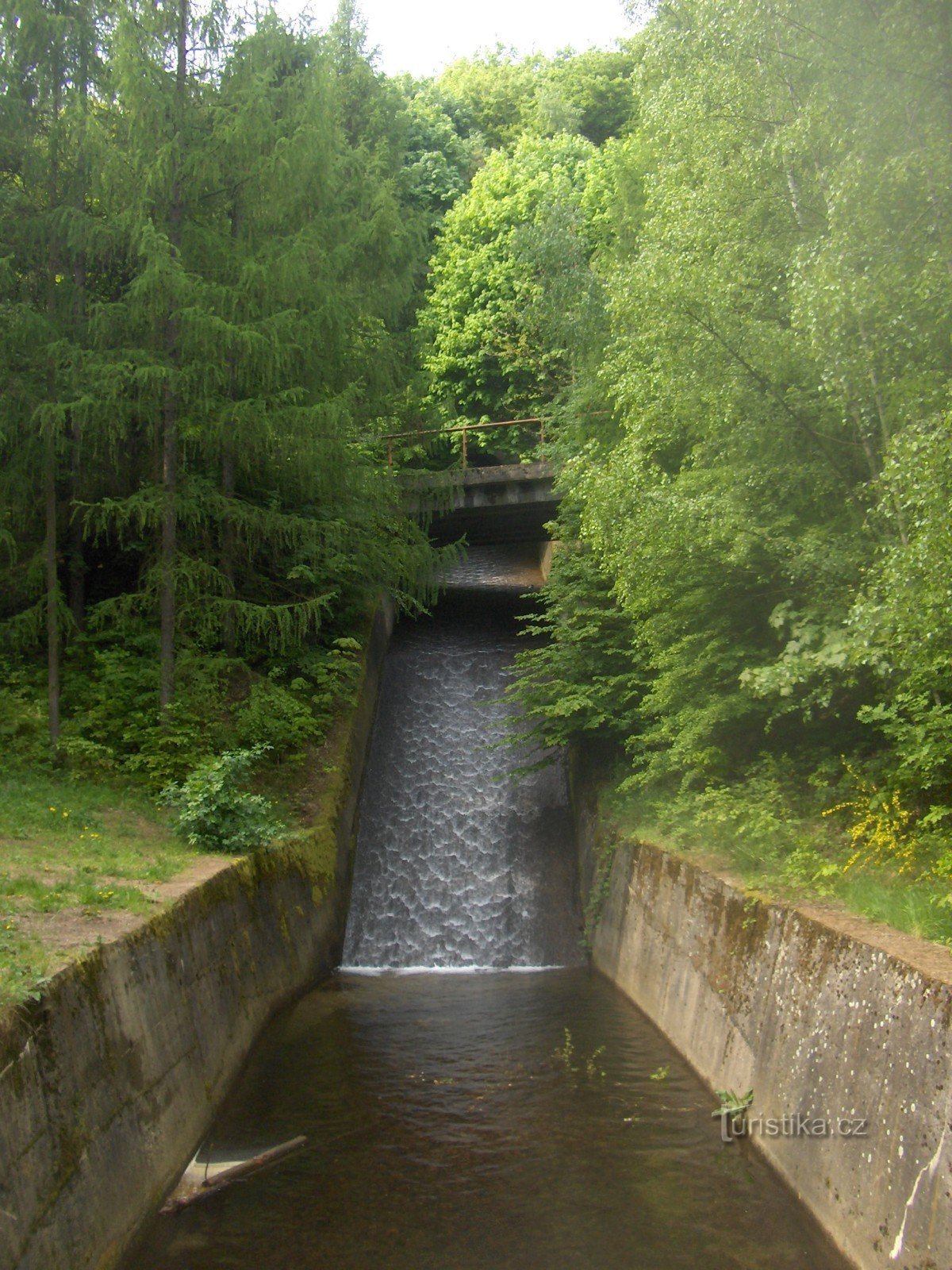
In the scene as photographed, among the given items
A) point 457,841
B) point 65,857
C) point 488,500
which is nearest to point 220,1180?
point 65,857

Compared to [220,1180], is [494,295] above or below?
above

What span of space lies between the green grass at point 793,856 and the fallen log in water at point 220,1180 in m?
4.02

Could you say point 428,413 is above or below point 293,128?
below

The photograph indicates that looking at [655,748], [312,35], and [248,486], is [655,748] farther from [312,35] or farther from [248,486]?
Result: [312,35]

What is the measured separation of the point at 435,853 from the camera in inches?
601

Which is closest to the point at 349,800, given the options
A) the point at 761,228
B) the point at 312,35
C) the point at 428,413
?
the point at 428,413

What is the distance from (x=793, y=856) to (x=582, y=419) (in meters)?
8.70

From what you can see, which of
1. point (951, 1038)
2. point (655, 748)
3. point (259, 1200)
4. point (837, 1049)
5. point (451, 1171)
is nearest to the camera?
point (951, 1038)

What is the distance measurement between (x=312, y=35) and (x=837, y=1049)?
1535cm

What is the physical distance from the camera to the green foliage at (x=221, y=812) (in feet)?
36.2

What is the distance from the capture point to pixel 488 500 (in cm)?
2188

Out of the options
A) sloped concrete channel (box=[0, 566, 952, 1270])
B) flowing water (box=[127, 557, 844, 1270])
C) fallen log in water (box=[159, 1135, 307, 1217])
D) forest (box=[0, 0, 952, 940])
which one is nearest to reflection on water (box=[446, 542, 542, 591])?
forest (box=[0, 0, 952, 940])

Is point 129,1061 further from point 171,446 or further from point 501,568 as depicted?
point 501,568

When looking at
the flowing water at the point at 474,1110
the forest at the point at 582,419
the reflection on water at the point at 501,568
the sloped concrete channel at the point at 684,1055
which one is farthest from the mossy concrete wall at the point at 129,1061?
the reflection on water at the point at 501,568
